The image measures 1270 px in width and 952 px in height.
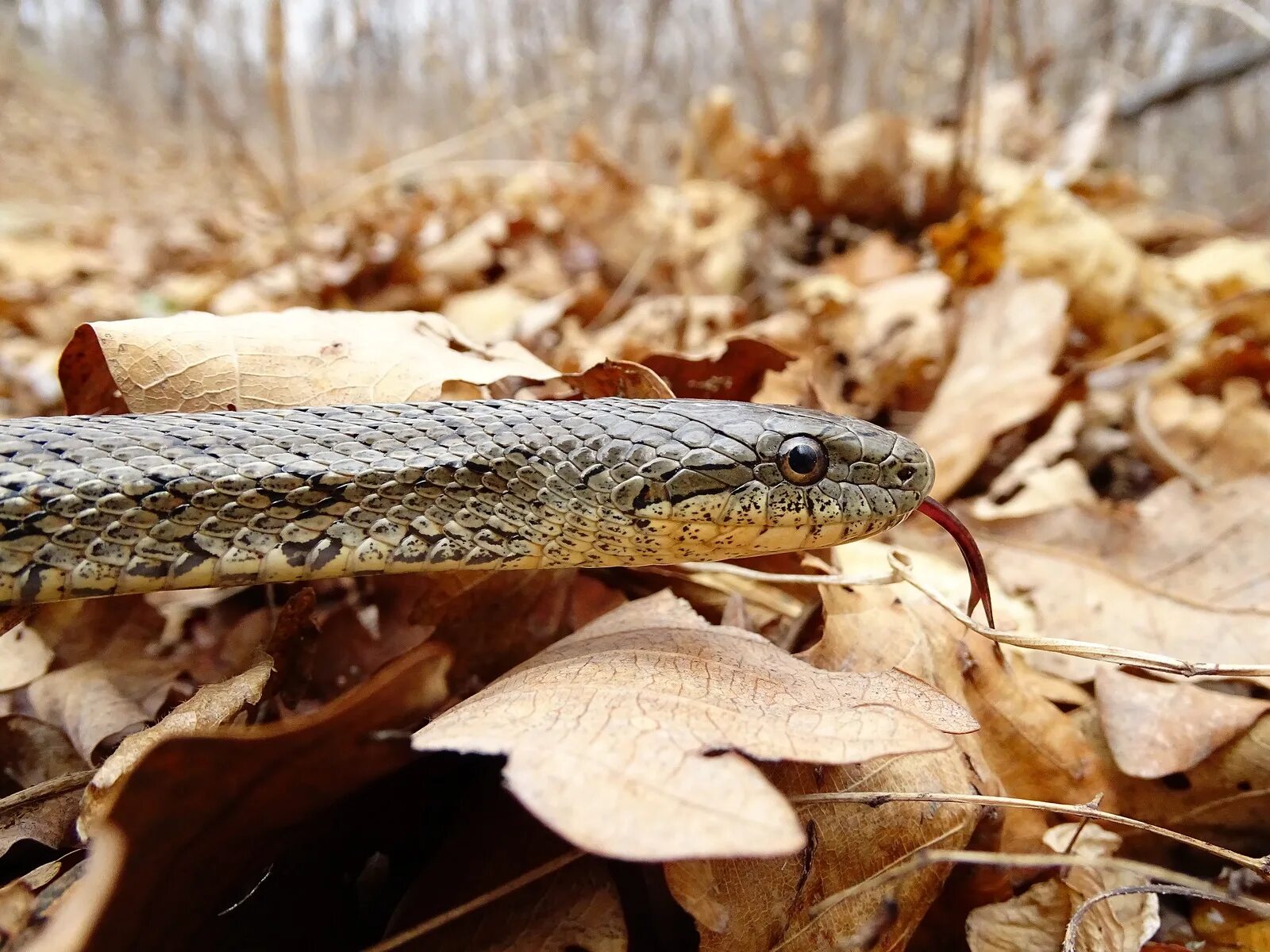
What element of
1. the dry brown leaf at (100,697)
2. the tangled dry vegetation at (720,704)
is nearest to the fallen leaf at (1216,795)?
the tangled dry vegetation at (720,704)

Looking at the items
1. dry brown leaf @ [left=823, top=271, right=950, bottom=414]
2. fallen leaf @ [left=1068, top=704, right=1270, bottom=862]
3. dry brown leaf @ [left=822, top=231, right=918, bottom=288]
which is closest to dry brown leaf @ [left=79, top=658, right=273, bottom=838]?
fallen leaf @ [left=1068, top=704, right=1270, bottom=862]

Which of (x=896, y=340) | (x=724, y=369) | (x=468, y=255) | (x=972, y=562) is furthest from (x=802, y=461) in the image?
(x=468, y=255)

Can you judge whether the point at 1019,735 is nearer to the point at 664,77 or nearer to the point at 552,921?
the point at 552,921

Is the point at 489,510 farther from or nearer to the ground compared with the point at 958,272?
farther from the ground

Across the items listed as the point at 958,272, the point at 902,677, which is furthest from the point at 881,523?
the point at 958,272

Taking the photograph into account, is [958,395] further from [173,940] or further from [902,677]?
[173,940]
